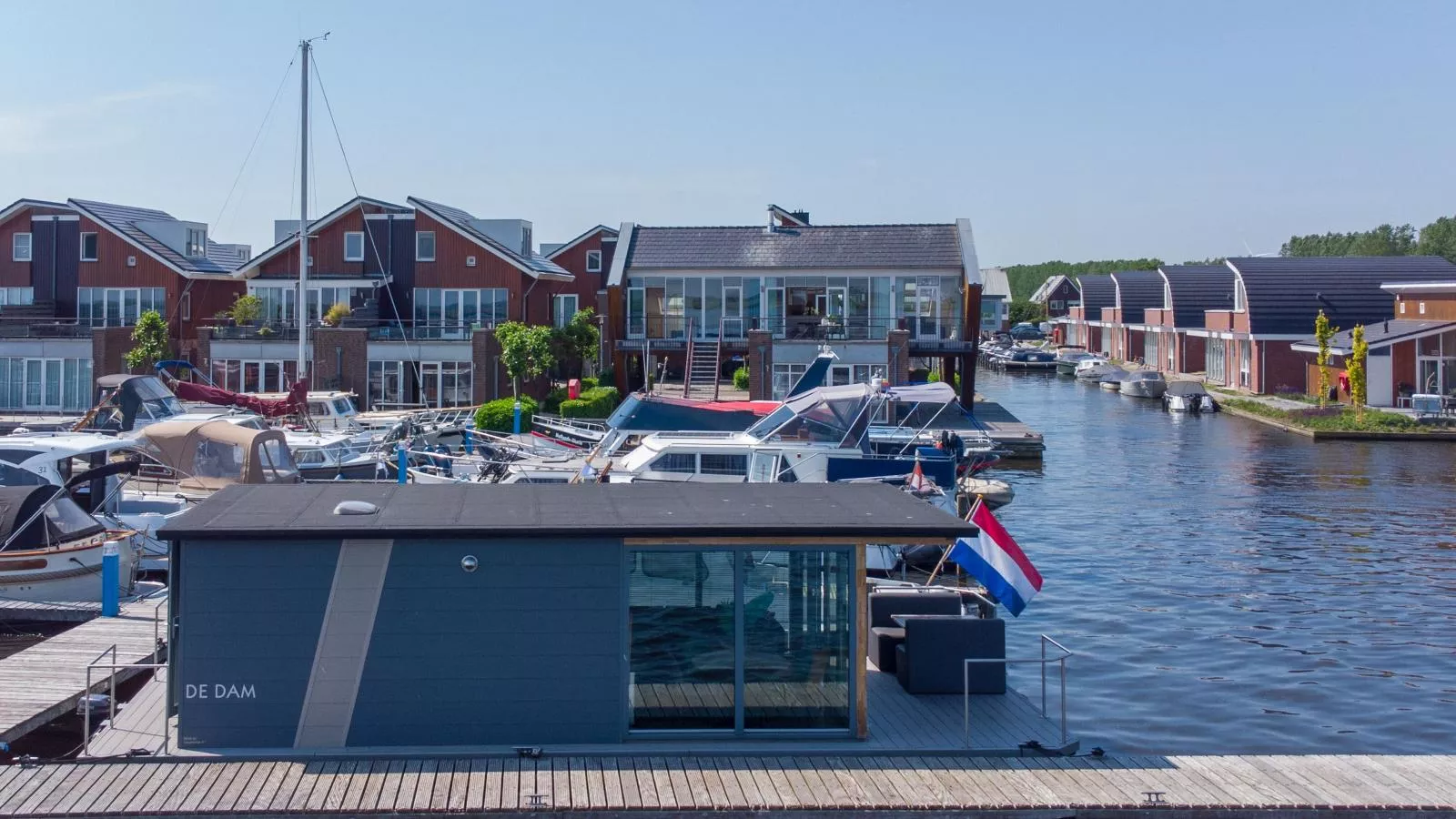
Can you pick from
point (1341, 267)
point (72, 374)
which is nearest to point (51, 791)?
point (72, 374)

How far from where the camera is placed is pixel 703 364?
54312 millimetres

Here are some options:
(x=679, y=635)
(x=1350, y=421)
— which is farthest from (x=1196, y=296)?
(x=679, y=635)

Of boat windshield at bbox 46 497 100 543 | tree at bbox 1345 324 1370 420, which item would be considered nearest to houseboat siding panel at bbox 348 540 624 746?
boat windshield at bbox 46 497 100 543

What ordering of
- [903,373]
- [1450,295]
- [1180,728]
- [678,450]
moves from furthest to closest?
[1450,295] → [903,373] → [678,450] → [1180,728]

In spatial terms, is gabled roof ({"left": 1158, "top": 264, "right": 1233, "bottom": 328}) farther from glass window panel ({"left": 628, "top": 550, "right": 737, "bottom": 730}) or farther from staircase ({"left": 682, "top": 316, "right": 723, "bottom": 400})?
glass window panel ({"left": 628, "top": 550, "right": 737, "bottom": 730})

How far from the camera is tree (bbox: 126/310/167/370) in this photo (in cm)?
5178

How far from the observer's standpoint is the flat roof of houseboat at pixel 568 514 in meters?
12.3

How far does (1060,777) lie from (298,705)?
668 cm

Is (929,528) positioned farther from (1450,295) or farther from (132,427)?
(1450,295)

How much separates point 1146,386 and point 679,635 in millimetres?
65189

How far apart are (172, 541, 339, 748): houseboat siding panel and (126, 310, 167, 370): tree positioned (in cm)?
4281

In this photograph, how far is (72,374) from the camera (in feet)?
176

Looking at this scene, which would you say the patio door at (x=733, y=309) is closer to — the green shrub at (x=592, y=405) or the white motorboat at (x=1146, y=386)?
the green shrub at (x=592, y=405)

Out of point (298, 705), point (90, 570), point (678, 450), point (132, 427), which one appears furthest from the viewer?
point (132, 427)
